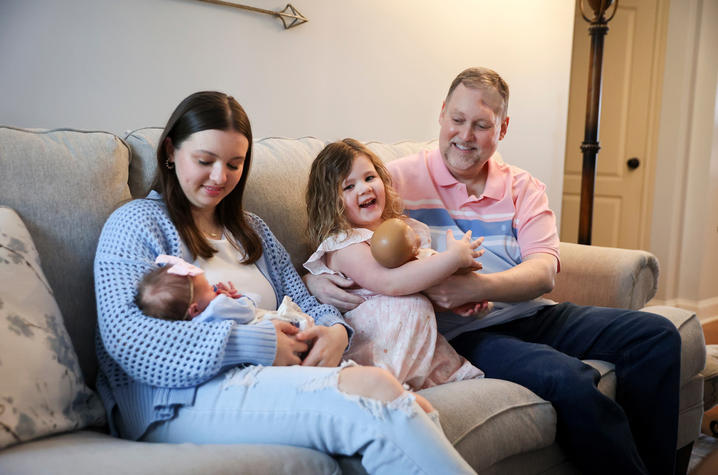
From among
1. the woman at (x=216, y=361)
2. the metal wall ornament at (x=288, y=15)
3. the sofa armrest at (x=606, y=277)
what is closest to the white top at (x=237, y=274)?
the woman at (x=216, y=361)

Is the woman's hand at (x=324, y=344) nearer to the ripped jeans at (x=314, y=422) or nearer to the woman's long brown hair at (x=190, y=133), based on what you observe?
the ripped jeans at (x=314, y=422)

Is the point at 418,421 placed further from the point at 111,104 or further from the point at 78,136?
the point at 111,104

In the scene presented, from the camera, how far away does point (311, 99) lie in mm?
2598

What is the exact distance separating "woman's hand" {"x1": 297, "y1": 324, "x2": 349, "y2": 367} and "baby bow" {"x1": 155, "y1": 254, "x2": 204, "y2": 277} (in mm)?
264

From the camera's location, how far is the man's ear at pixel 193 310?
1.20 m

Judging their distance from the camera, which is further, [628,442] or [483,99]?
[483,99]

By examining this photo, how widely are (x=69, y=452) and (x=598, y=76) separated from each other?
2922mm

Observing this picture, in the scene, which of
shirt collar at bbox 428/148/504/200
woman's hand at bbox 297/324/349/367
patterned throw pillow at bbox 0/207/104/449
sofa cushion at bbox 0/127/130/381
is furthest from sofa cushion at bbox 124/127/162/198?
shirt collar at bbox 428/148/504/200

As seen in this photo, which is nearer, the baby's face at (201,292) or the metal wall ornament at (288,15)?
the baby's face at (201,292)

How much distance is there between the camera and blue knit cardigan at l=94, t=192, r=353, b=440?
1106mm

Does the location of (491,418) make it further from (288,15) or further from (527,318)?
(288,15)

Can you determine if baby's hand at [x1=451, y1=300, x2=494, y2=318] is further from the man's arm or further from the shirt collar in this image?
the shirt collar

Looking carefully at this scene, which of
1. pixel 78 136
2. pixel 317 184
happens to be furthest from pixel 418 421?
pixel 78 136

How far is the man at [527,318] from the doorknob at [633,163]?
282 cm
